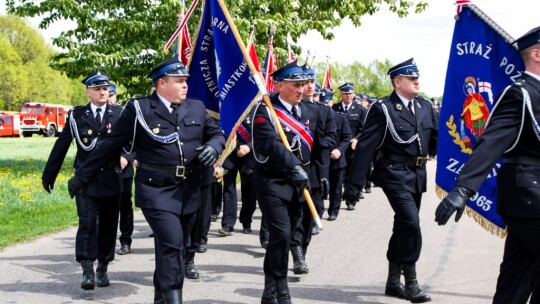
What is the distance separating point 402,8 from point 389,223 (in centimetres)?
1782

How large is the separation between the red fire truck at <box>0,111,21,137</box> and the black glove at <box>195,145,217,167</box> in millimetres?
48287

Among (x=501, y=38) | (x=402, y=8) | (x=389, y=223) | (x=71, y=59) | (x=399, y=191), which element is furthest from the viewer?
(x=402, y=8)

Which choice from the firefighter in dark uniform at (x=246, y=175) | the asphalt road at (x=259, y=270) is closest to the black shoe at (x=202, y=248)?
the asphalt road at (x=259, y=270)

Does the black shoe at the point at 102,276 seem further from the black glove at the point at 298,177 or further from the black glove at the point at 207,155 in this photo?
the black glove at the point at 298,177

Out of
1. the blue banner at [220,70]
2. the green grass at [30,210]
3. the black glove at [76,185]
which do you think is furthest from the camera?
the green grass at [30,210]

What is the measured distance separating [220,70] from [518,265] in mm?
3859

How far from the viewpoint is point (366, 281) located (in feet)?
22.6

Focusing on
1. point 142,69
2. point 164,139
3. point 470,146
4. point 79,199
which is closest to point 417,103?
point 470,146

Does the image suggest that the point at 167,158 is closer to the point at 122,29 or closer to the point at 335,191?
the point at 335,191

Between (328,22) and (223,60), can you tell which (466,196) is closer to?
(223,60)

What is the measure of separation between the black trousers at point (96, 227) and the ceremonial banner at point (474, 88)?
11.1 ft

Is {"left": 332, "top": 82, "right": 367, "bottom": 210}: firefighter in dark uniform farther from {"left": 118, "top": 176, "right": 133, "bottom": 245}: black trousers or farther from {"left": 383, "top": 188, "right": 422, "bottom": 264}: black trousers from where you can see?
{"left": 383, "top": 188, "right": 422, "bottom": 264}: black trousers

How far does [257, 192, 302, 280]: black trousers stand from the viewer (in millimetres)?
5875

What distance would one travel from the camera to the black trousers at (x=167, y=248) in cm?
511
